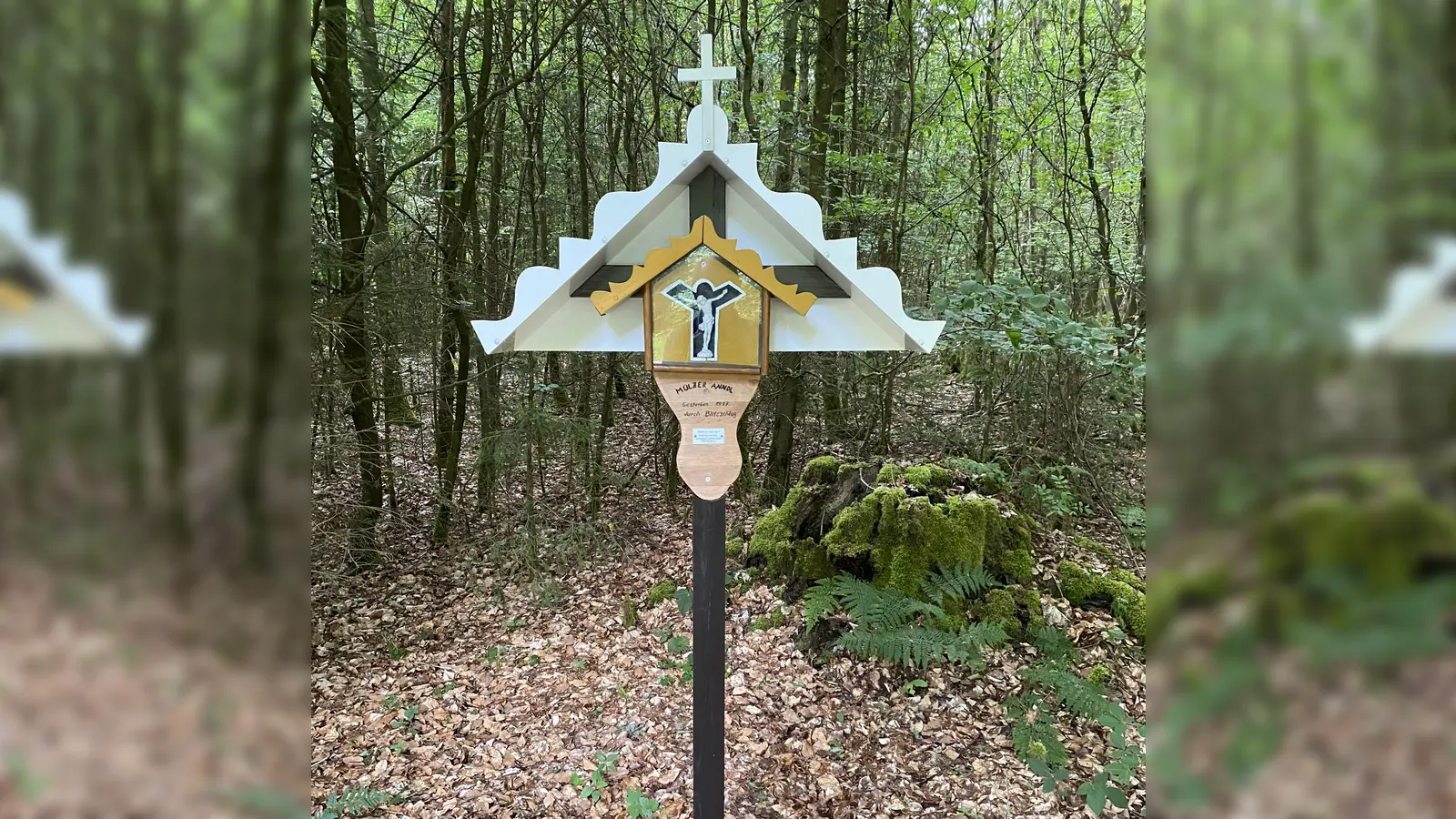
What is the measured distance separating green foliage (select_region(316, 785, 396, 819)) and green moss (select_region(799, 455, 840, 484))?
3202 mm

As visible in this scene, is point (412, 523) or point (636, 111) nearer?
point (412, 523)

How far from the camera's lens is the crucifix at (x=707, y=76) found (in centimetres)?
181

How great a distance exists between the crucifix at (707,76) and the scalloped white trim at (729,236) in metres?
0.02

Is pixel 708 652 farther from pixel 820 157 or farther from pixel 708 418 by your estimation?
pixel 820 157

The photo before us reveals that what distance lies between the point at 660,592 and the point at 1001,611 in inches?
99.7

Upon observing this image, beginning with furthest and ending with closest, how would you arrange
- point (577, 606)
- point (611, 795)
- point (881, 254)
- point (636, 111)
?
point (636, 111)
point (881, 254)
point (577, 606)
point (611, 795)
